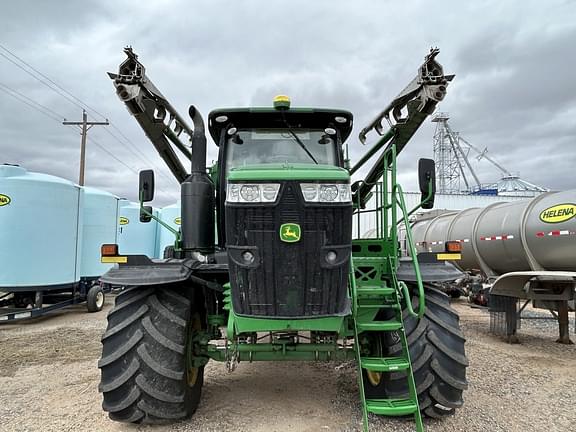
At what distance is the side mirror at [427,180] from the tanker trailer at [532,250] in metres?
3.88

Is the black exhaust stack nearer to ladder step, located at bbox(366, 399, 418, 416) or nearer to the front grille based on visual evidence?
the front grille

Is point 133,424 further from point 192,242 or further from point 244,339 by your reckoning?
point 192,242

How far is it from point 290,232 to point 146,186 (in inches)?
79.2

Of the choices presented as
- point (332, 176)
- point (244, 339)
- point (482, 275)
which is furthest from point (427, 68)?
point (482, 275)

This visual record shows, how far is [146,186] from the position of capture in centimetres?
415

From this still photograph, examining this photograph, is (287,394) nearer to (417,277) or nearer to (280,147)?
(417,277)

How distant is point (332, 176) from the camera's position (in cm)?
279

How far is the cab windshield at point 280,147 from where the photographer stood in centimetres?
391

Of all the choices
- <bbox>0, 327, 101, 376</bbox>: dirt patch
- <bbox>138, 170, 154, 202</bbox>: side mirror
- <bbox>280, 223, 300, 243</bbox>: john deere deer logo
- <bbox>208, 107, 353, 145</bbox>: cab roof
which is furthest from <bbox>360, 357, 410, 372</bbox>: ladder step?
<bbox>0, 327, 101, 376</bbox>: dirt patch

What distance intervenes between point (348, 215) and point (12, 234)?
8354 mm

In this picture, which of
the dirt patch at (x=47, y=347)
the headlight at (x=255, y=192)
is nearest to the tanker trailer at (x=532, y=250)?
the headlight at (x=255, y=192)

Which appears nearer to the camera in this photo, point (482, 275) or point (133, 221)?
point (482, 275)

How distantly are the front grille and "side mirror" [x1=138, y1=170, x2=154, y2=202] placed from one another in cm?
162

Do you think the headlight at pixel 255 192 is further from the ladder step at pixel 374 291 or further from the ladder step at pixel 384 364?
the ladder step at pixel 384 364
